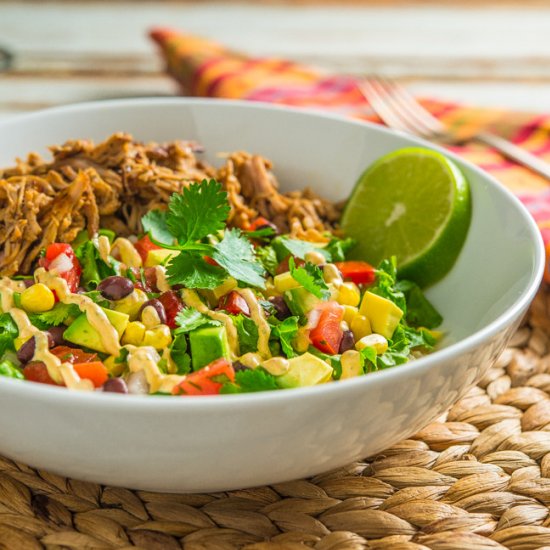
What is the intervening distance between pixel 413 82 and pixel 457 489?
5.08 meters

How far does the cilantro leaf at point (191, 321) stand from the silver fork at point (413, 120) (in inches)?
96.3

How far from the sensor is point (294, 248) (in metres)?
3.49

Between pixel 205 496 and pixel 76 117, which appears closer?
pixel 205 496

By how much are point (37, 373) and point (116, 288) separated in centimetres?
44

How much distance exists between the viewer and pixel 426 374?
2.37 metres

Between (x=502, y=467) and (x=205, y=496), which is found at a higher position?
(x=502, y=467)

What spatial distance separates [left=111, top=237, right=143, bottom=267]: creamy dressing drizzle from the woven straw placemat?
0.86 meters

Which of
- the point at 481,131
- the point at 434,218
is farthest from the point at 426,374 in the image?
the point at 481,131

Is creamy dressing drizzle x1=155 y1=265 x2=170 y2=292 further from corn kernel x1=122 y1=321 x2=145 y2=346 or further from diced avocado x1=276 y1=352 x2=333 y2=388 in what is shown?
diced avocado x1=276 y1=352 x2=333 y2=388

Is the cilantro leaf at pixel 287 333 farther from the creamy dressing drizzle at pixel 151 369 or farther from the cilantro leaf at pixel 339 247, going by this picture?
the cilantro leaf at pixel 339 247

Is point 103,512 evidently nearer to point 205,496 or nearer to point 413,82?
point 205,496

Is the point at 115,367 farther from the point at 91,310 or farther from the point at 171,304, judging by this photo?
the point at 171,304

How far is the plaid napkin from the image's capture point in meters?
4.80

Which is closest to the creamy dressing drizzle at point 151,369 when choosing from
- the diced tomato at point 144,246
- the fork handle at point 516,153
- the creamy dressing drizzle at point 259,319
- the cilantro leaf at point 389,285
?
the creamy dressing drizzle at point 259,319
